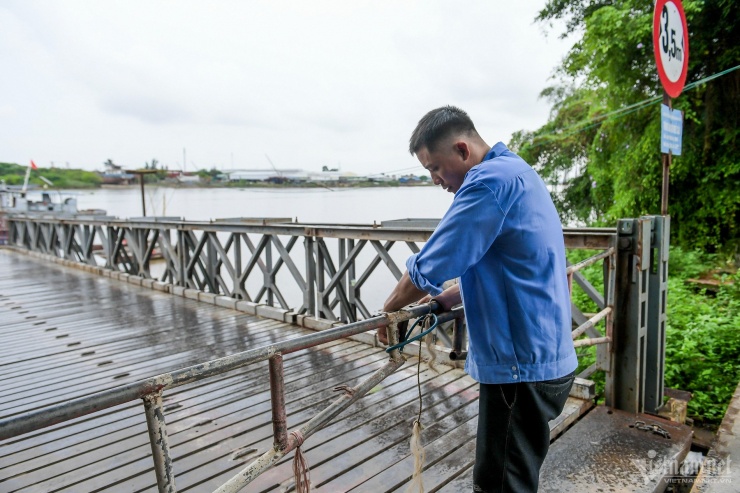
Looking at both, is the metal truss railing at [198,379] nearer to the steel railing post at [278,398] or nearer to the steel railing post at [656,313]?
the steel railing post at [278,398]

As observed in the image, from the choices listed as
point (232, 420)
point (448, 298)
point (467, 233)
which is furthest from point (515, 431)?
point (232, 420)

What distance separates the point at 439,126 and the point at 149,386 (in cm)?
129

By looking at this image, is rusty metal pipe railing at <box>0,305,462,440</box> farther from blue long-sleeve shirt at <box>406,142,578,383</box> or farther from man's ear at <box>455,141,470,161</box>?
man's ear at <box>455,141,470,161</box>

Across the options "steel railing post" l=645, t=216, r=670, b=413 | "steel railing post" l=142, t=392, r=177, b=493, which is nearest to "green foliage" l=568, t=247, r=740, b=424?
"steel railing post" l=645, t=216, r=670, b=413

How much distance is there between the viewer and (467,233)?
1.50 m

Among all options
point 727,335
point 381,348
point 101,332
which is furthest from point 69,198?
point 727,335

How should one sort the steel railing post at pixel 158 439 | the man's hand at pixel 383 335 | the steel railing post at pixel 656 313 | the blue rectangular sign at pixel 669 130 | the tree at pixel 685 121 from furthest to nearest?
1. the tree at pixel 685 121
2. the blue rectangular sign at pixel 669 130
3. the steel railing post at pixel 656 313
4. the man's hand at pixel 383 335
5. the steel railing post at pixel 158 439

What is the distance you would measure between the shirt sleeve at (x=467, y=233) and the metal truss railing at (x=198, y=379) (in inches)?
15.7

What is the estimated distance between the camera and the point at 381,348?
15.6ft

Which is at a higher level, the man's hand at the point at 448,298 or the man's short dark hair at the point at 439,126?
the man's short dark hair at the point at 439,126

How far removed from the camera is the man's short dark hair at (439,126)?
177 centimetres

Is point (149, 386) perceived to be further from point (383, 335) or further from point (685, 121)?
point (685, 121)

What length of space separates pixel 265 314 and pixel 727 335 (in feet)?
17.4

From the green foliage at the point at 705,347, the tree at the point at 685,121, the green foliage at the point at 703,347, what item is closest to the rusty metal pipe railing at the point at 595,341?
the green foliage at the point at 703,347
